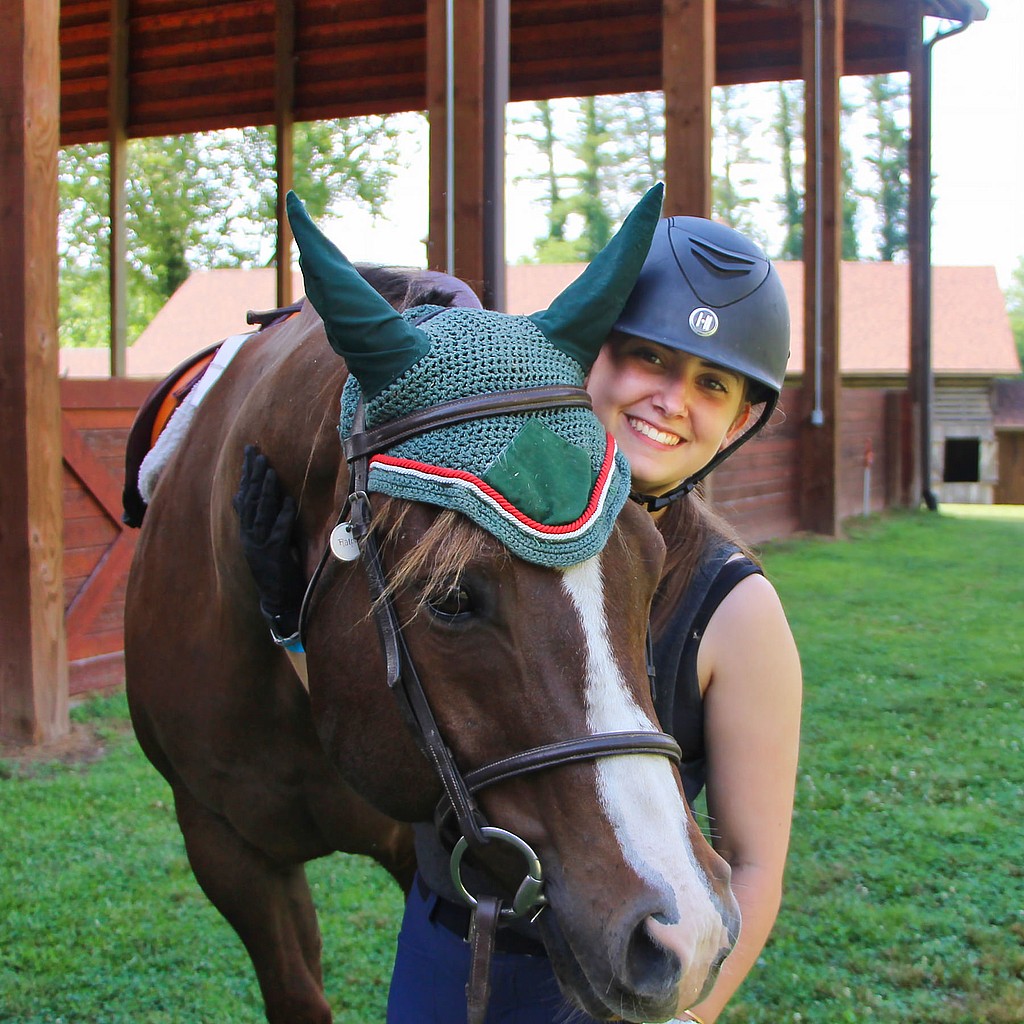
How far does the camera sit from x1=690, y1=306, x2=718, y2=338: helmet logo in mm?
1776

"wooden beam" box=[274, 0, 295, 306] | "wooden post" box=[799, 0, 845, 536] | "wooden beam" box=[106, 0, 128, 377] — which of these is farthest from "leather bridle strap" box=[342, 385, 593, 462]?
"wooden beam" box=[106, 0, 128, 377]

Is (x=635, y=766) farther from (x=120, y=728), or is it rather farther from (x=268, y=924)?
(x=120, y=728)

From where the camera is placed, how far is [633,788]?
124 cm

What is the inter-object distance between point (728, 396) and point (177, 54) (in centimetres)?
1372

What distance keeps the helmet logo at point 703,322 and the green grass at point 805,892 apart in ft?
7.01

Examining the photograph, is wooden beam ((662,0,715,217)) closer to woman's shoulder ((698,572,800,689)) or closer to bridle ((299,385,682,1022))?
woman's shoulder ((698,572,800,689))

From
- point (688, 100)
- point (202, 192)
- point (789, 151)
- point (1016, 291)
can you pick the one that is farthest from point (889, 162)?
point (688, 100)

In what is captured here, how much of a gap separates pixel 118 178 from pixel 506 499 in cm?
1332

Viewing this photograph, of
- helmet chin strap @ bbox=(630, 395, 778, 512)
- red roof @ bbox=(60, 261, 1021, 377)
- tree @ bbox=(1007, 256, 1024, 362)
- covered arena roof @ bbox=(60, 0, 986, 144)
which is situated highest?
tree @ bbox=(1007, 256, 1024, 362)

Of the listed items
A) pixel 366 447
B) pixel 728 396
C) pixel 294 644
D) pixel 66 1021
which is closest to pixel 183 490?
pixel 294 644

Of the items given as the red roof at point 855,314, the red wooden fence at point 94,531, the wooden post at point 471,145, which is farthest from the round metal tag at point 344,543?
the red roof at point 855,314

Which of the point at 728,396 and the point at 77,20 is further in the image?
the point at 77,20

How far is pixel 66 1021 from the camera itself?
A: 3.05 meters

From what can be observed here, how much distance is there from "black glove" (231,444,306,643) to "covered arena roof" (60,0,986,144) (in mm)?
12482
